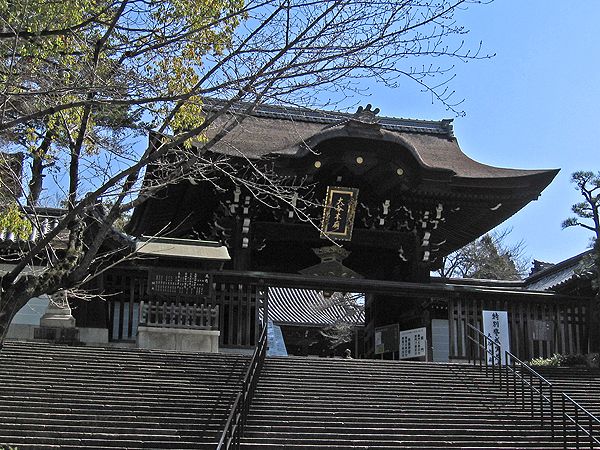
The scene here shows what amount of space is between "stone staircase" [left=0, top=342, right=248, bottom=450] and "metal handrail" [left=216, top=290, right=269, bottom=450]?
1.03ft

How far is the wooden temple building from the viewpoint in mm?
14547

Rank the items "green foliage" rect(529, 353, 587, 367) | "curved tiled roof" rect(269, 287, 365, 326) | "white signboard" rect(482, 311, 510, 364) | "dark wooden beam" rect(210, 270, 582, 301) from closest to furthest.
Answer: "green foliage" rect(529, 353, 587, 367) < "dark wooden beam" rect(210, 270, 582, 301) < "white signboard" rect(482, 311, 510, 364) < "curved tiled roof" rect(269, 287, 365, 326)

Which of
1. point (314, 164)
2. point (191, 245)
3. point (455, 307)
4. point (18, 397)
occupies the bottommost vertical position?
point (18, 397)

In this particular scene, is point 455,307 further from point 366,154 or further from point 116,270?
point 116,270

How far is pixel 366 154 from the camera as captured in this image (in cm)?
1578

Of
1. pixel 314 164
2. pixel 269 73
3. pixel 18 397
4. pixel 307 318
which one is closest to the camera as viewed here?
pixel 269 73

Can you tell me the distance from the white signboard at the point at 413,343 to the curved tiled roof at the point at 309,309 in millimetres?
11860

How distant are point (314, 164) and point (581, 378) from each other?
605 cm

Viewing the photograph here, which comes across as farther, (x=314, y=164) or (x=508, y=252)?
(x=508, y=252)

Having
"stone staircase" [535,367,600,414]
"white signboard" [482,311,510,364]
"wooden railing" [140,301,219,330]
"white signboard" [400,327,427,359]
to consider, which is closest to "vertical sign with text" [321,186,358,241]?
"white signboard" [400,327,427,359]

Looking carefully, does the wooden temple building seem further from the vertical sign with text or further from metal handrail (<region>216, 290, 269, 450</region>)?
metal handrail (<region>216, 290, 269, 450</region>)

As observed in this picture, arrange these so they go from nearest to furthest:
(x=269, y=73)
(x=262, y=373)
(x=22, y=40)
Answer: (x=269, y=73)
(x=22, y=40)
(x=262, y=373)

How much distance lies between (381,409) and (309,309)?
20724mm

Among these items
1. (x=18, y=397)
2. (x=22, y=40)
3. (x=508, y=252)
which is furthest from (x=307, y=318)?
(x=22, y=40)
